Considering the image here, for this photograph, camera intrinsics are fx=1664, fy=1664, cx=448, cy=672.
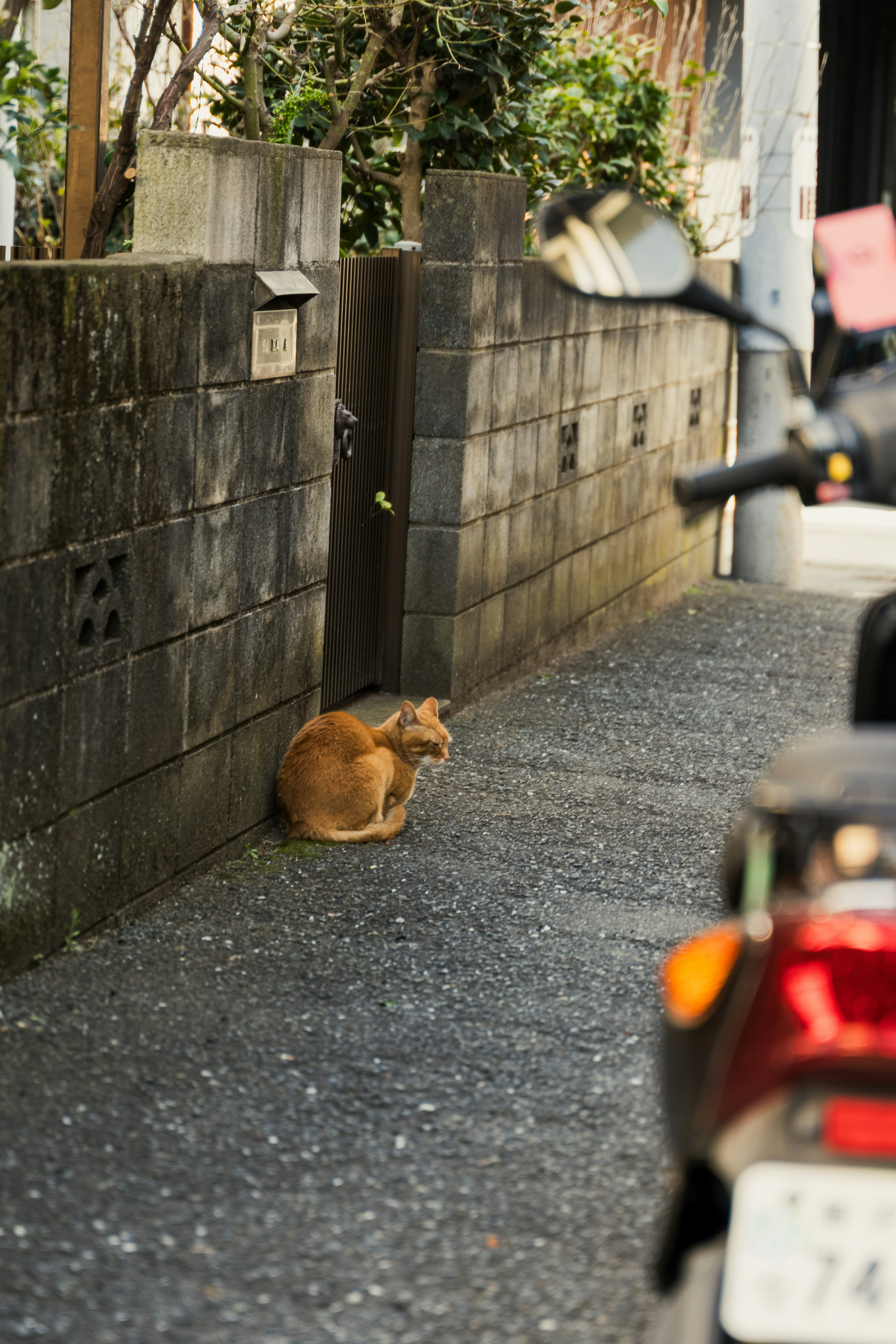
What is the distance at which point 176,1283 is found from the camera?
2820mm

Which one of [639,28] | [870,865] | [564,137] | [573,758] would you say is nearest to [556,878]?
[573,758]

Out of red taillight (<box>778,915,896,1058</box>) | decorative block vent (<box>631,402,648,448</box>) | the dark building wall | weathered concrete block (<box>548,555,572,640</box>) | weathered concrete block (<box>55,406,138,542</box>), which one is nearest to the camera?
red taillight (<box>778,915,896,1058</box>)

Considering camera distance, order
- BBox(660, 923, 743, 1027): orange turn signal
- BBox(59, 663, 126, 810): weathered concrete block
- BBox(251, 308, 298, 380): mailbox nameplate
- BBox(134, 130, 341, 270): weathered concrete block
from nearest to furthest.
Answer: BBox(660, 923, 743, 1027): orange turn signal
BBox(59, 663, 126, 810): weathered concrete block
BBox(134, 130, 341, 270): weathered concrete block
BBox(251, 308, 298, 380): mailbox nameplate

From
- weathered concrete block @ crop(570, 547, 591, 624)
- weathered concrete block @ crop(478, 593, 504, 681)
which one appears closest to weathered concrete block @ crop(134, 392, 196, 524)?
weathered concrete block @ crop(478, 593, 504, 681)

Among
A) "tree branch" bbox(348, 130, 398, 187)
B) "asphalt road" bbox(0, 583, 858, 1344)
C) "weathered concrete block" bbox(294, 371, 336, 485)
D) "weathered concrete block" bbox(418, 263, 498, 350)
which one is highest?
"tree branch" bbox(348, 130, 398, 187)

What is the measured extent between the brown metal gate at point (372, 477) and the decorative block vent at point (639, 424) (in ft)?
10.1

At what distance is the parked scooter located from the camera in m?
1.54

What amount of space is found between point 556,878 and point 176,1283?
2654 millimetres

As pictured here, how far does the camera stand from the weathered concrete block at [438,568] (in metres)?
7.08

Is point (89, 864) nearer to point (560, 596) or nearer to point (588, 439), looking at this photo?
point (560, 596)

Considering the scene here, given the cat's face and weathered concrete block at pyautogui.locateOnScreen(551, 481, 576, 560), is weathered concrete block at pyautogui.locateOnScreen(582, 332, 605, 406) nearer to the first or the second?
weathered concrete block at pyautogui.locateOnScreen(551, 481, 576, 560)

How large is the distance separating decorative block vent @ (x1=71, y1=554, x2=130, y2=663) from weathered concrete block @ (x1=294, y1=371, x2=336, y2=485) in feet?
4.13

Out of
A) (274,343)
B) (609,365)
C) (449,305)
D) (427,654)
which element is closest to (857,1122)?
(274,343)

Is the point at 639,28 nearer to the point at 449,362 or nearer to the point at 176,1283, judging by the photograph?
the point at 449,362
